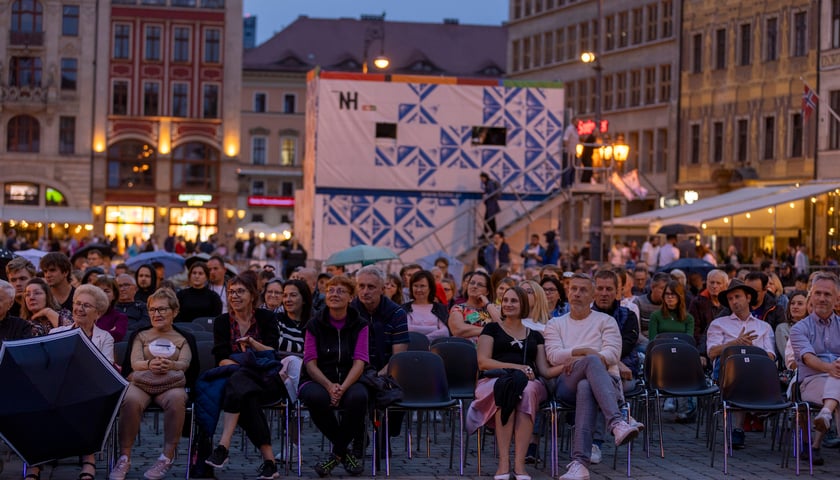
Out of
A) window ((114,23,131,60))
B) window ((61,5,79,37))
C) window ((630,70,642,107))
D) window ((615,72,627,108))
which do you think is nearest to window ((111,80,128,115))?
window ((114,23,131,60))

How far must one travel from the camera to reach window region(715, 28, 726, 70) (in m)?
56.2

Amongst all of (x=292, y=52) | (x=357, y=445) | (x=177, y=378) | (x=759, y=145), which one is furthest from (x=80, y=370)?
(x=292, y=52)

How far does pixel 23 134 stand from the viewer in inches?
3103

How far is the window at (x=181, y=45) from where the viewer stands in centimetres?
7994

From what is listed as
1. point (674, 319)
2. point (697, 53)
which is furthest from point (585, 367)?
point (697, 53)

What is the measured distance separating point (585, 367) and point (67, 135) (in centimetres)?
6965

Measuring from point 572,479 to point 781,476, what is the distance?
1897 mm

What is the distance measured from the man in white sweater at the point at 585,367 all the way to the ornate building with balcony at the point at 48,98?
6825 cm

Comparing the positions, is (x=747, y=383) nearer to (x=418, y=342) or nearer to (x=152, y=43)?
(x=418, y=342)

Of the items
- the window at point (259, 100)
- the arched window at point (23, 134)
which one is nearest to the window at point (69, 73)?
the arched window at point (23, 134)

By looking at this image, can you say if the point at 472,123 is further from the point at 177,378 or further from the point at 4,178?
the point at 4,178

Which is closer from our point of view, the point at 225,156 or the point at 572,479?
the point at 572,479

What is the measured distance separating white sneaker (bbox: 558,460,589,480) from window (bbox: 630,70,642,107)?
5395 cm

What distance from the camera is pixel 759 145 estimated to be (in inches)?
2110
